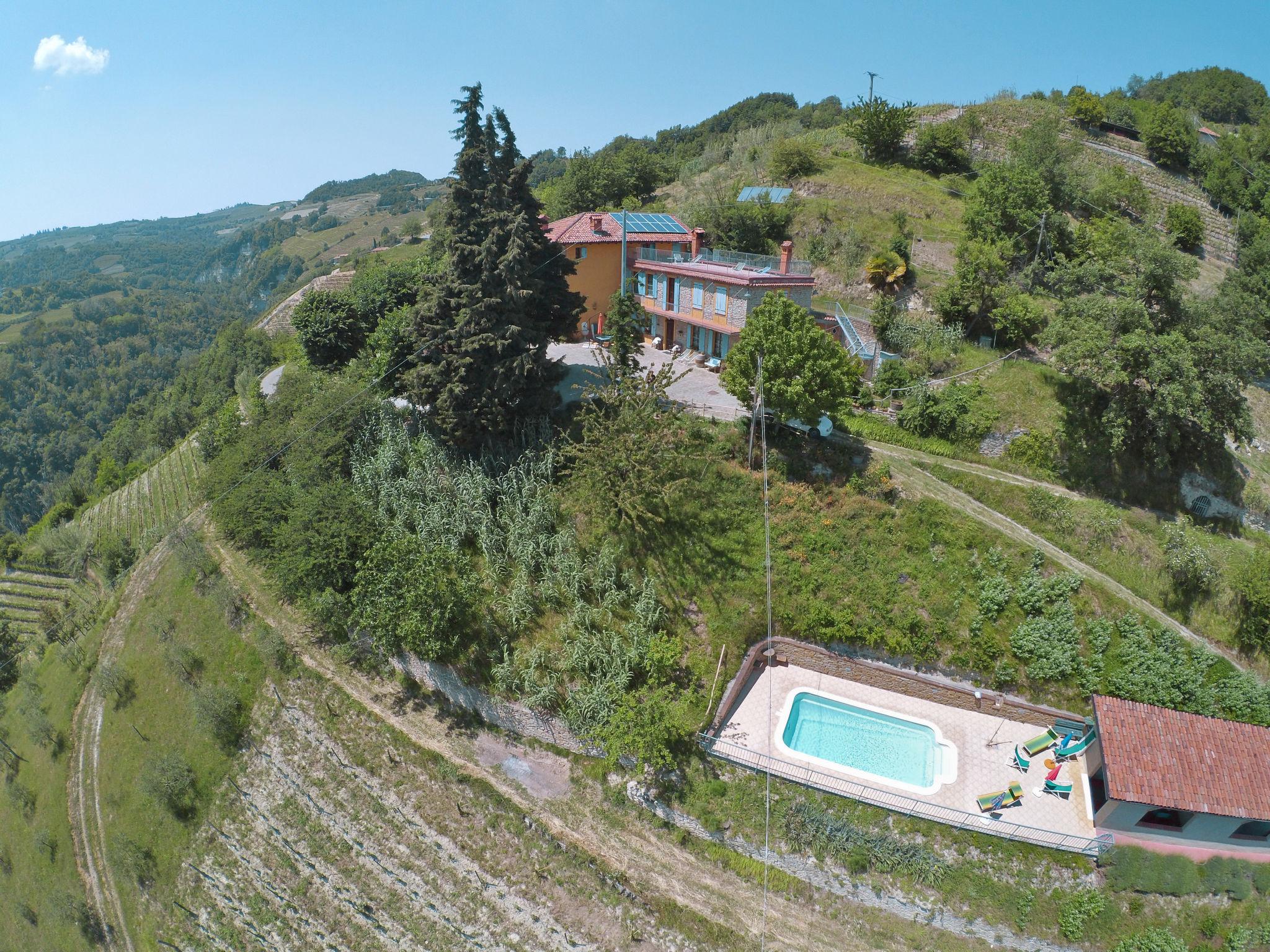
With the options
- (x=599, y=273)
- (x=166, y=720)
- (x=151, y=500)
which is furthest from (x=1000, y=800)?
(x=151, y=500)

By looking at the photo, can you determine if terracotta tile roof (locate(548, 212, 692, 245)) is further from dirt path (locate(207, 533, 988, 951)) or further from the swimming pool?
the swimming pool

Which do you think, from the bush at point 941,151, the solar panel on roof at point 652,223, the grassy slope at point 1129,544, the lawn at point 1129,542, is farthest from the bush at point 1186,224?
the solar panel on roof at point 652,223

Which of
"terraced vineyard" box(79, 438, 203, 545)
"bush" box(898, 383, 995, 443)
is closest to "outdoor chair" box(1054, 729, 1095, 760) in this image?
"bush" box(898, 383, 995, 443)

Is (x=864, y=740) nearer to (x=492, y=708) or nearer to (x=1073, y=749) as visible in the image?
(x=1073, y=749)

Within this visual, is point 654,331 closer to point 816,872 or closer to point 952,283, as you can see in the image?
point 952,283

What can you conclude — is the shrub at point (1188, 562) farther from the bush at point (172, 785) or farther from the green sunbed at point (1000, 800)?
the bush at point (172, 785)

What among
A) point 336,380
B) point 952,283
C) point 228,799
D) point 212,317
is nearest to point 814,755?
point 228,799
